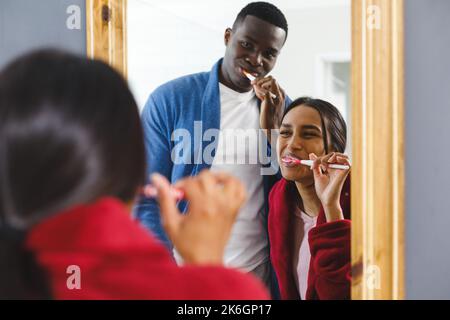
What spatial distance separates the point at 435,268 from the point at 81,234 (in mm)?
1274

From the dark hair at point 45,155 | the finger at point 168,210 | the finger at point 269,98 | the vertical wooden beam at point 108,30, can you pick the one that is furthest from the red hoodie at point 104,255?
the vertical wooden beam at point 108,30

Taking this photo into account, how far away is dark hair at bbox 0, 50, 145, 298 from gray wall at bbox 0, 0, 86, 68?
1.23 m

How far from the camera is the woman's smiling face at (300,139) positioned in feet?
5.42

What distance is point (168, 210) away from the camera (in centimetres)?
89

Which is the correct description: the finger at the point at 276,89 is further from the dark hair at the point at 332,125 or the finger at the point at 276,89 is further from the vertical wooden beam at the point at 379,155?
the vertical wooden beam at the point at 379,155

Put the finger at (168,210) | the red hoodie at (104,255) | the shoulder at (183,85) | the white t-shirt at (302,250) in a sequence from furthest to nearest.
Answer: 1. the shoulder at (183,85)
2. the white t-shirt at (302,250)
3. the finger at (168,210)
4. the red hoodie at (104,255)

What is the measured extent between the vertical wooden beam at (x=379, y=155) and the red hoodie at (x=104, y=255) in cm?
93

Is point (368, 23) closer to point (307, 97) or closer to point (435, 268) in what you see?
point (307, 97)

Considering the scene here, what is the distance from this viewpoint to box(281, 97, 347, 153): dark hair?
5.33 feet

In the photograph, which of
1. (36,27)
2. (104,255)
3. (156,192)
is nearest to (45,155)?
(104,255)

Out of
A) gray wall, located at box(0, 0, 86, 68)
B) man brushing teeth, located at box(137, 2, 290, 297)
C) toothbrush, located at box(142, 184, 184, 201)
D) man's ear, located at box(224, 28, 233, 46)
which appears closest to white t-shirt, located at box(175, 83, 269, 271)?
man brushing teeth, located at box(137, 2, 290, 297)

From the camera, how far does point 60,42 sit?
78.7 inches
